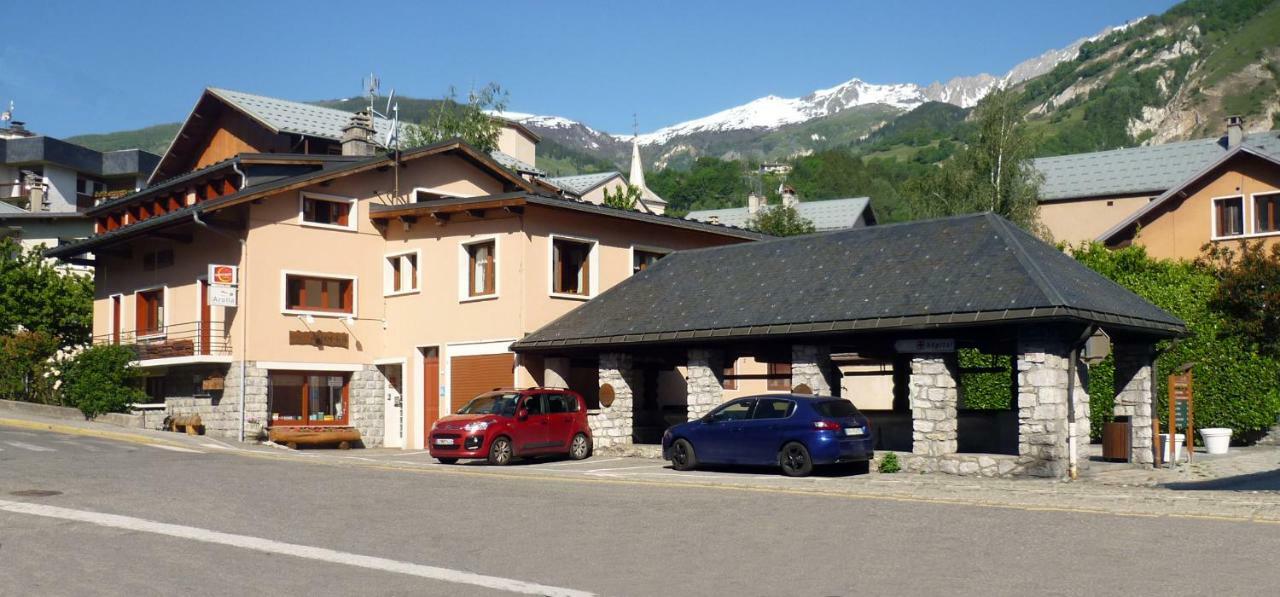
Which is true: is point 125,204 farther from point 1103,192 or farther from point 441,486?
point 1103,192

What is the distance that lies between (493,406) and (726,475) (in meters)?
6.34

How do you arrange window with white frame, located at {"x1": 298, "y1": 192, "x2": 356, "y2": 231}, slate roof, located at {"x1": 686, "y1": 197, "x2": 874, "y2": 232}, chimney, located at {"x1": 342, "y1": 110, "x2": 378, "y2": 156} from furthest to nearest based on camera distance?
slate roof, located at {"x1": 686, "y1": 197, "x2": 874, "y2": 232} → chimney, located at {"x1": 342, "y1": 110, "x2": 378, "y2": 156} → window with white frame, located at {"x1": 298, "y1": 192, "x2": 356, "y2": 231}

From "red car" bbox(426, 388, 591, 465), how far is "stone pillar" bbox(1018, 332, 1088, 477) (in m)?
10.4

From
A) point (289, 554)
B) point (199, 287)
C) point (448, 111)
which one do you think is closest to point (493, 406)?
point (199, 287)

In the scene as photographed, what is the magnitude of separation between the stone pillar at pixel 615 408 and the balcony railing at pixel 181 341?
11.1m

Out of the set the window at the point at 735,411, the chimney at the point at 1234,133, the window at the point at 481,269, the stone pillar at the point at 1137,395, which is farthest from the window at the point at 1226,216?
the window at the point at 735,411

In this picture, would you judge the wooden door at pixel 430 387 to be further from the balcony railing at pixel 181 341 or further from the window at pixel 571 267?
the balcony railing at pixel 181 341

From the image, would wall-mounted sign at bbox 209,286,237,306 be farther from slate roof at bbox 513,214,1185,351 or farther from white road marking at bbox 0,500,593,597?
white road marking at bbox 0,500,593,597

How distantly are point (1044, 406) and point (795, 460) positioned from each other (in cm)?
444

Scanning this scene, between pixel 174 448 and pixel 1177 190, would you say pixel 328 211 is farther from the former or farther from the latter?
pixel 1177 190

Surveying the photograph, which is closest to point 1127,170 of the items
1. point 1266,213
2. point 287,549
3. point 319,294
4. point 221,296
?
point 1266,213

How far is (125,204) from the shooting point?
42375mm

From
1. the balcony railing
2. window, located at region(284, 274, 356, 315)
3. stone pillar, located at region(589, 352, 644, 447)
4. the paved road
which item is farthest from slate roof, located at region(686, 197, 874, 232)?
the paved road

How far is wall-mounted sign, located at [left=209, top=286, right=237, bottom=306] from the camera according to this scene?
1255 inches
